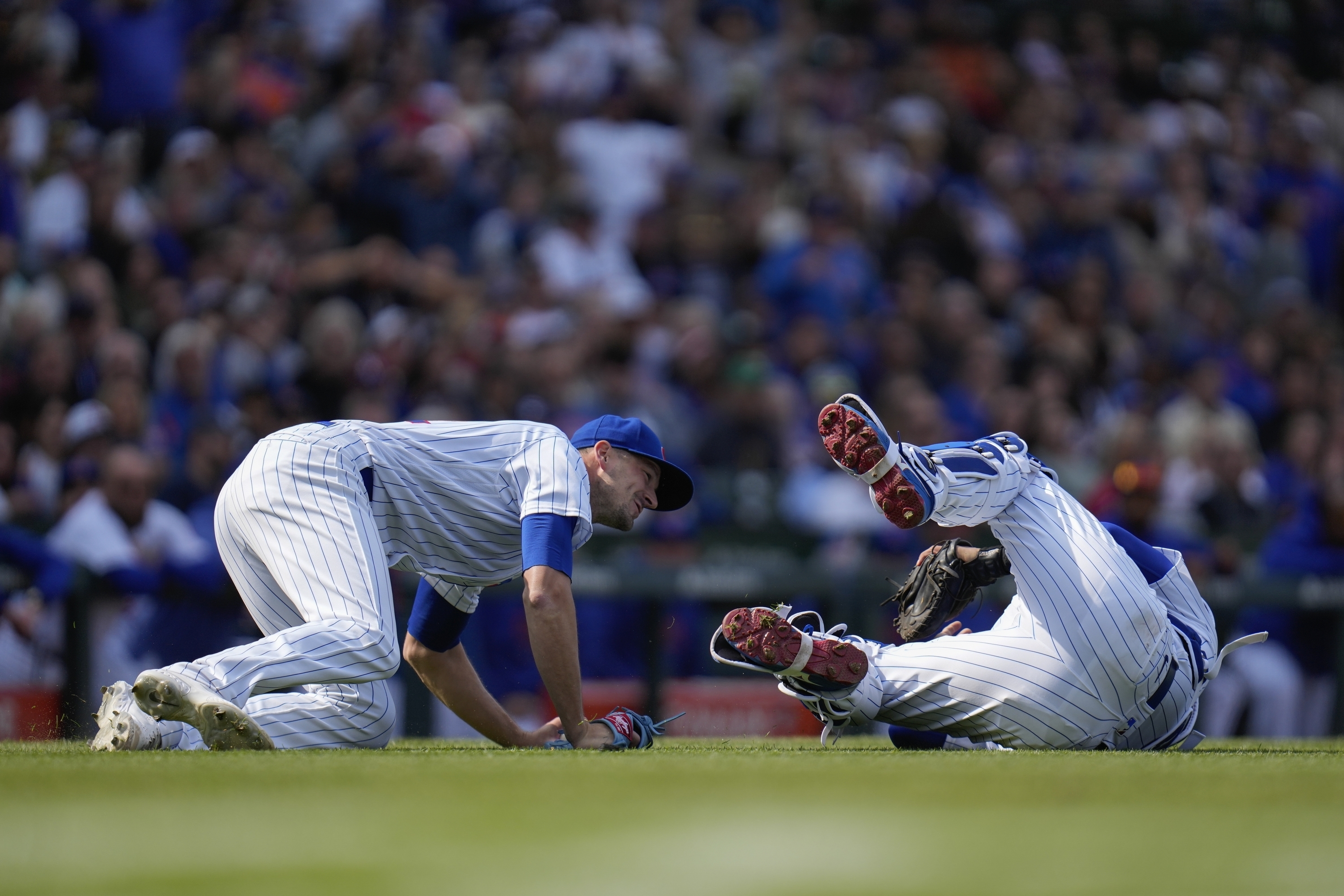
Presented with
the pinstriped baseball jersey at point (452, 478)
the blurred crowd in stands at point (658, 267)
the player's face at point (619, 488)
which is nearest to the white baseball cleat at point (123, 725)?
the pinstriped baseball jersey at point (452, 478)

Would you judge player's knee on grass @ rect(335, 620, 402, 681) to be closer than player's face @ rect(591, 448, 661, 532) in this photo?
Yes

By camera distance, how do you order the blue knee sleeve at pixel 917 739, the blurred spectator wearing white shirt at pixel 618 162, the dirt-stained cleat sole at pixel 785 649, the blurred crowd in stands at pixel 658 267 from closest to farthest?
the dirt-stained cleat sole at pixel 785 649 < the blue knee sleeve at pixel 917 739 < the blurred crowd in stands at pixel 658 267 < the blurred spectator wearing white shirt at pixel 618 162

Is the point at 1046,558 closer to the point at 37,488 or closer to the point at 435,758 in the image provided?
the point at 435,758

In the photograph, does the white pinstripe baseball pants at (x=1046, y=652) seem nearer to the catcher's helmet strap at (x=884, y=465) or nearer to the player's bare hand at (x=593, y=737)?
the catcher's helmet strap at (x=884, y=465)

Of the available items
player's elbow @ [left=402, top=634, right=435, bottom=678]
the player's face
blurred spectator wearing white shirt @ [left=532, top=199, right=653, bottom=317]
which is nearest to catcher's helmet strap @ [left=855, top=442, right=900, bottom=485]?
the player's face

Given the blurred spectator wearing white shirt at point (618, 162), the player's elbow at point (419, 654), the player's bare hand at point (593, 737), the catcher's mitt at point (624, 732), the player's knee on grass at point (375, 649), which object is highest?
the blurred spectator wearing white shirt at point (618, 162)

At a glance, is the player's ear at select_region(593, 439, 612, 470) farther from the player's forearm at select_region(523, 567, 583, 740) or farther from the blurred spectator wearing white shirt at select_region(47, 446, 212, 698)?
the blurred spectator wearing white shirt at select_region(47, 446, 212, 698)

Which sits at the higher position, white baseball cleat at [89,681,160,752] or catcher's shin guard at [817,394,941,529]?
catcher's shin guard at [817,394,941,529]
